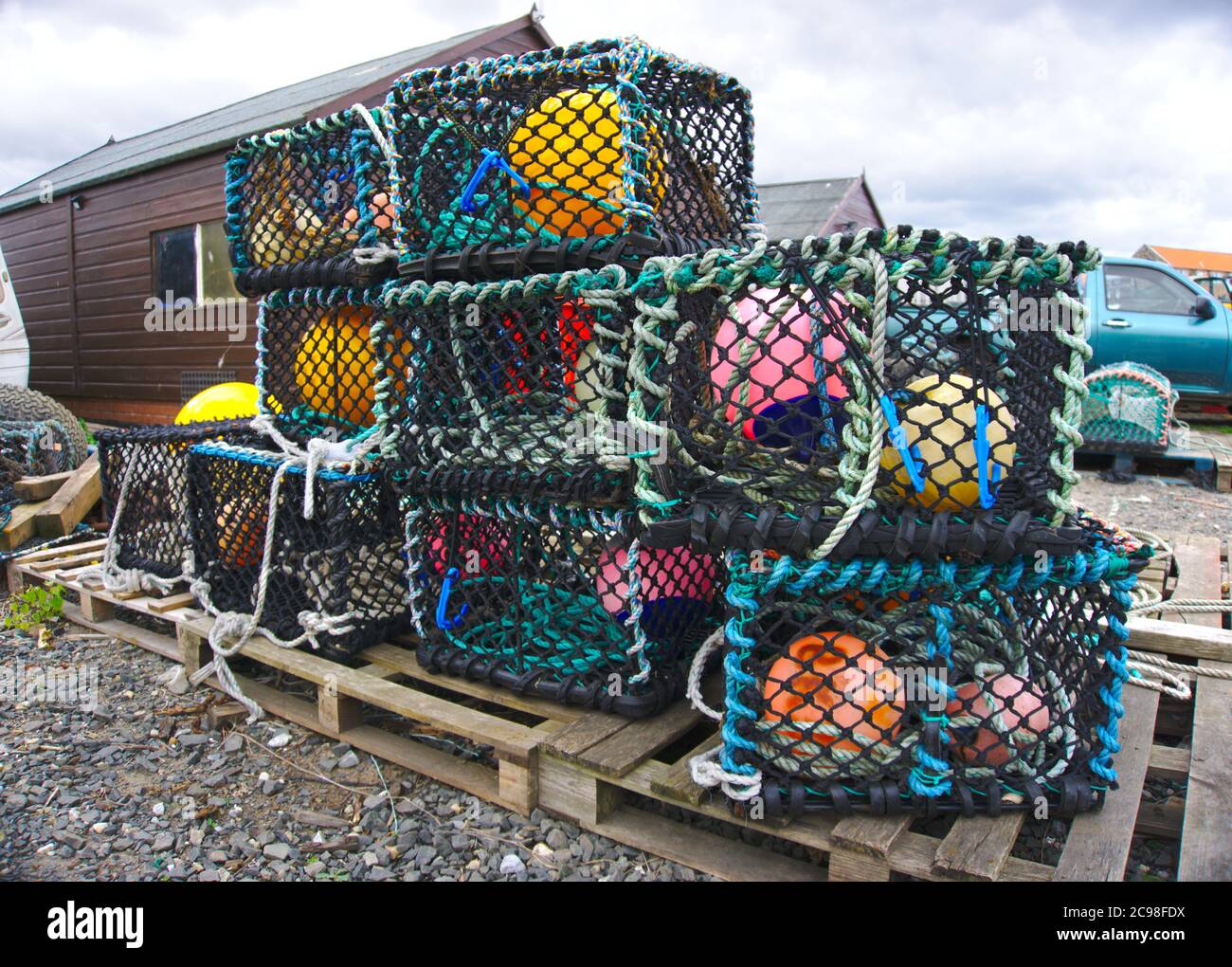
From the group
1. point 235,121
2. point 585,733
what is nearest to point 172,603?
point 585,733

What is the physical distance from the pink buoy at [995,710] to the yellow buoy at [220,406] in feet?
8.83

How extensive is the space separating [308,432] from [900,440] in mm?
1788

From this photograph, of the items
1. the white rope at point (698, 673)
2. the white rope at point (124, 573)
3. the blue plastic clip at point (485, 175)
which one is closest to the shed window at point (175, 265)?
the white rope at point (124, 573)

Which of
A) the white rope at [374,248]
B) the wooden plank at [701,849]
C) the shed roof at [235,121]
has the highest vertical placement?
the shed roof at [235,121]

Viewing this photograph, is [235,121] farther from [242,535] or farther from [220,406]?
[242,535]

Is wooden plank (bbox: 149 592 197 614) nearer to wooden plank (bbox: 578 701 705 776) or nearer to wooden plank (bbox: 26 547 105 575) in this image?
wooden plank (bbox: 26 547 105 575)

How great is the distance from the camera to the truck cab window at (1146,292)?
6.79 metres

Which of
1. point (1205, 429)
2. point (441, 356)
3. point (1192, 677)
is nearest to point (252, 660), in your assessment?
point (441, 356)

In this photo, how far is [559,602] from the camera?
7.09 ft

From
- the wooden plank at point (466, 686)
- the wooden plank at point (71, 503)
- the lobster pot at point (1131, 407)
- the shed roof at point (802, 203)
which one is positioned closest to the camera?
the wooden plank at point (466, 686)

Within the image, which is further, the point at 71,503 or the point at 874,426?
the point at 71,503

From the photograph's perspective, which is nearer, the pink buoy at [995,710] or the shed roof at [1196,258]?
the pink buoy at [995,710]

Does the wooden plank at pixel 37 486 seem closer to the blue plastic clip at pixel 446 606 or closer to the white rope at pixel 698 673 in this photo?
the blue plastic clip at pixel 446 606

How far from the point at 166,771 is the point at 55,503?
230cm
